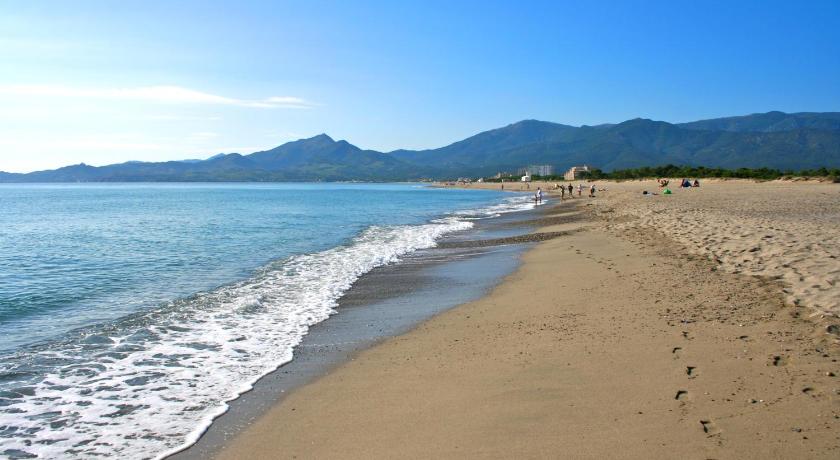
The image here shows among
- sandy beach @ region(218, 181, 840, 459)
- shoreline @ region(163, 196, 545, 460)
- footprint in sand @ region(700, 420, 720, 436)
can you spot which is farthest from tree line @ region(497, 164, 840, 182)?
footprint in sand @ region(700, 420, 720, 436)

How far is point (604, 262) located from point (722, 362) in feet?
27.7

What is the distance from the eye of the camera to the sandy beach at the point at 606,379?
15.6ft

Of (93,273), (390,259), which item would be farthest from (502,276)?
(93,273)

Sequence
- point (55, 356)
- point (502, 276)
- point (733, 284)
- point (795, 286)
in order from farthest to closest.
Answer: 1. point (502, 276)
2. point (733, 284)
3. point (795, 286)
4. point (55, 356)

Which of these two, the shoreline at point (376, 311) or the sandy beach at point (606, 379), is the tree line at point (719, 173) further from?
the sandy beach at point (606, 379)

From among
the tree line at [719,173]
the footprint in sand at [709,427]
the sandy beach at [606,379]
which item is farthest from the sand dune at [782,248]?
the tree line at [719,173]

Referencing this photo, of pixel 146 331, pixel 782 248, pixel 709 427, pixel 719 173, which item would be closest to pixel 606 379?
pixel 709 427

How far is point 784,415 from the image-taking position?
4.85 meters

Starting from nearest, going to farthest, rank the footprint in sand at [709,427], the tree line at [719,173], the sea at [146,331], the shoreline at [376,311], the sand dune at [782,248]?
the footprint in sand at [709,427]
the sea at [146,331]
the shoreline at [376,311]
the sand dune at [782,248]
the tree line at [719,173]

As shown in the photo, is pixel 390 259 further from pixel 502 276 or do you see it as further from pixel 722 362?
pixel 722 362

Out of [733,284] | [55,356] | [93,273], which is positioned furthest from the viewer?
[93,273]

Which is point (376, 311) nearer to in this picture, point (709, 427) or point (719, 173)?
point (709, 427)

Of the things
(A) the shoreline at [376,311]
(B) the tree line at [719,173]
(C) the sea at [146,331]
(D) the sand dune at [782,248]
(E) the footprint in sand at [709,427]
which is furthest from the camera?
(B) the tree line at [719,173]

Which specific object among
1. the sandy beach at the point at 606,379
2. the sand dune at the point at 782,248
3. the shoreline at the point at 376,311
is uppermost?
the sand dune at the point at 782,248
